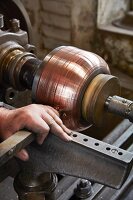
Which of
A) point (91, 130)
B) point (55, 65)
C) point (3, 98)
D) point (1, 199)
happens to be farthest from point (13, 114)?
point (91, 130)

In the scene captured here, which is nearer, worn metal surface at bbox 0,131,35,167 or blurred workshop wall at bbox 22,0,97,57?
worn metal surface at bbox 0,131,35,167

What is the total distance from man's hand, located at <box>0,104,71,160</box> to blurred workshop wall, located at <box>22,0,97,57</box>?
115cm

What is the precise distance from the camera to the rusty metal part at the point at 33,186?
0.73 metres

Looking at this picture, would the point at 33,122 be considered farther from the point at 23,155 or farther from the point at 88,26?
the point at 88,26

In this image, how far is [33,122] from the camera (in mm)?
653

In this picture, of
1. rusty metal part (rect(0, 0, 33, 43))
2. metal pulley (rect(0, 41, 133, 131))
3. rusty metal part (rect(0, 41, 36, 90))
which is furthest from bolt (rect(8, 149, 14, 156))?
rusty metal part (rect(0, 0, 33, 43))

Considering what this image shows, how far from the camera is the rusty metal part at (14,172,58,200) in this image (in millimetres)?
725

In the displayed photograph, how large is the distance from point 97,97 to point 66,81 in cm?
8

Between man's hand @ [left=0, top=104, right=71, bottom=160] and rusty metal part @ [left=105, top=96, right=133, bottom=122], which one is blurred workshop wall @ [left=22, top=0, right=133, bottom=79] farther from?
man's hand @ [left=0, top=104, right=71, bottom=160]

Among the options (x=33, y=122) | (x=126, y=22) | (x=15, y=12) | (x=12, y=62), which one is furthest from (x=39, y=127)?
(x=126, y=22)

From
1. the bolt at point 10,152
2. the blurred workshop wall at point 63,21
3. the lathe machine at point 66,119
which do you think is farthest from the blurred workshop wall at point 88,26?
the bolt at point 10,152

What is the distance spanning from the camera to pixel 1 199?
1.01 m

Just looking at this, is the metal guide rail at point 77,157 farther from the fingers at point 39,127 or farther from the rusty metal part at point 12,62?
the rusty metal part at point 12,62

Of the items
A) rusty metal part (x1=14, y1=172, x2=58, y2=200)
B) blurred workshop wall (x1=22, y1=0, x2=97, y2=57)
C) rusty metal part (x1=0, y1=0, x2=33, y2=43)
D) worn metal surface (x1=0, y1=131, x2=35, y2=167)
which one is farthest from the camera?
blurred workshop wall (x1=22, y1=0, x2=97, y2=57)
